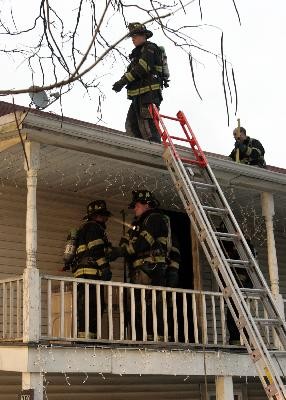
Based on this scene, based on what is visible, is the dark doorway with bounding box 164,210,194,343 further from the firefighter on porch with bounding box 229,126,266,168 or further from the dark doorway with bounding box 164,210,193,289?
the firefighter on porch with bounding box 229,126,266,168

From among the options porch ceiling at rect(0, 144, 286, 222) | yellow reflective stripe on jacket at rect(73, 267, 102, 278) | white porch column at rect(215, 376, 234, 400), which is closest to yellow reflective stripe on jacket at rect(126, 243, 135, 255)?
yellow reflective stripe on jacket at rect(73, 267, 102, 278)

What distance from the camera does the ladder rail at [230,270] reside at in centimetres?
573

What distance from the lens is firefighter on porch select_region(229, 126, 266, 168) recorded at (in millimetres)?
10578

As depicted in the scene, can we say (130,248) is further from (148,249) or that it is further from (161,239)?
(161,239)

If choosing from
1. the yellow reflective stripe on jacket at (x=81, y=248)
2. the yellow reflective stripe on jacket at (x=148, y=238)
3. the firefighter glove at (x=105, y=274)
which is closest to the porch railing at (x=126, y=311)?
the firefighter glove at (x=105, y=274)

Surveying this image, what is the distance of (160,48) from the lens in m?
9.16

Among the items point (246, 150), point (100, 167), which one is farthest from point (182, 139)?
point (246, 150)

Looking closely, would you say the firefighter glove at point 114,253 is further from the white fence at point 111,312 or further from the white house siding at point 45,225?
the white house siding at point 45,225

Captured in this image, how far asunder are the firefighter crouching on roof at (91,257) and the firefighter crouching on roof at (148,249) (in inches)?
12.8

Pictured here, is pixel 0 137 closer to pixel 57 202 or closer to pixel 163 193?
pixel 57 202

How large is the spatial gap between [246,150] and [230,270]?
15.3 feet

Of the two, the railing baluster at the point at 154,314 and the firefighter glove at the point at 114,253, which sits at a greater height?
the firefighter glove at the point at 114,253

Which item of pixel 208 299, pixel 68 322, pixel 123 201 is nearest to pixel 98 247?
pixel 68 322

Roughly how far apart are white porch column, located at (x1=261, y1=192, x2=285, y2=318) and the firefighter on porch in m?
0.94
